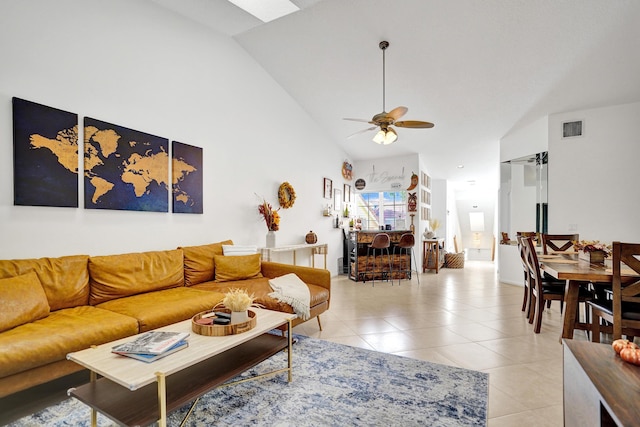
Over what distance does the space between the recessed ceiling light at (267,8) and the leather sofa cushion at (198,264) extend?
8.91ft

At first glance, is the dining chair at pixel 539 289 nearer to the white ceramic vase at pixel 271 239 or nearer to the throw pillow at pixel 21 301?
the white ceramic vase at pixel 271 239

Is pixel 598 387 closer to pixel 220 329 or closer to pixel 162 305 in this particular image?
pixel 220 329

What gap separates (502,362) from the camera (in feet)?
8.32

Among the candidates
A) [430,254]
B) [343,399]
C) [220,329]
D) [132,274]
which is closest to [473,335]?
[343,399]

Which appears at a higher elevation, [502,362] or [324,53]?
[324,53]

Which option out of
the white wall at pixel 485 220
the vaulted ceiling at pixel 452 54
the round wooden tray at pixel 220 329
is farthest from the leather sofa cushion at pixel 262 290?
the white wall at pixel 485 220

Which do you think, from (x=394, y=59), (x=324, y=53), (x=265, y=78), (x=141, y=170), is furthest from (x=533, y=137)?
(x=141, y=170)

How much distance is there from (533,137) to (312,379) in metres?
5.44

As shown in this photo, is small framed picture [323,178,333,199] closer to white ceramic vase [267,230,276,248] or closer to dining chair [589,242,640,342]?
white ceramic vase [267,230,276,248]

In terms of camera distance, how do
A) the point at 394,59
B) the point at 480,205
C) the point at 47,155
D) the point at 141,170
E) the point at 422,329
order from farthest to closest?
the point at 480,205 → the point at 394,59 → the point at 422,329 → the point at 141,170 → the point at 47,155

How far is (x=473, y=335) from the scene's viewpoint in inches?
125

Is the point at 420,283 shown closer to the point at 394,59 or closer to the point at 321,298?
the point at 321,298

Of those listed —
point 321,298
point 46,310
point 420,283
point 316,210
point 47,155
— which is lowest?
point 420,283

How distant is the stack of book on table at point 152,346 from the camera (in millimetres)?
1551
